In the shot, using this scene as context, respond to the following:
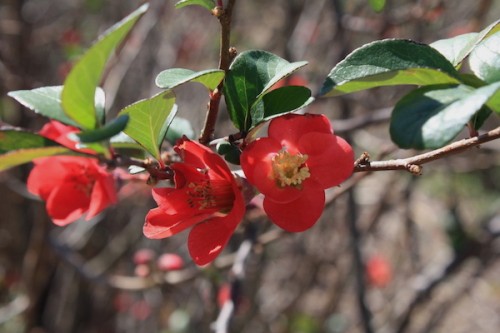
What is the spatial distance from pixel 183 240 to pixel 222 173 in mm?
2249

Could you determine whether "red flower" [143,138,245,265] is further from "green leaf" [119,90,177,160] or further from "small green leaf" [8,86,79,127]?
Answer: "small green leaf" [8,86,79,127]

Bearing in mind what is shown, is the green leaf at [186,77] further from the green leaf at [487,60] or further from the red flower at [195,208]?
the green leaf at [487,60]

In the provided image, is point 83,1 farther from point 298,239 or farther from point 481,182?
point 481,182

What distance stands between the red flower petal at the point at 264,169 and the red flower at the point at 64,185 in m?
0.31

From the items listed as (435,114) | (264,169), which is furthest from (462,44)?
(264,169)

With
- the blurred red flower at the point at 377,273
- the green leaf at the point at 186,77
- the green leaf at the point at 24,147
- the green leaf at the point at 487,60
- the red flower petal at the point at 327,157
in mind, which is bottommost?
the blurred red flower at the point at 377,273

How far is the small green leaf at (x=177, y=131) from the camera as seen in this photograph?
2.82 feet

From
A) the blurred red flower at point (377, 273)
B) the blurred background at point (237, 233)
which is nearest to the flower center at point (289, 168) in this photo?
the blurred background at point (237, 233)

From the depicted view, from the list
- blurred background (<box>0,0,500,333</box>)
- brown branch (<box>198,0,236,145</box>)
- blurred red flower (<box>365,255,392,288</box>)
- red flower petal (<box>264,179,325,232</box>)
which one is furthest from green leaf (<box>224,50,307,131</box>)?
blurred red flower (<box>365,255,392,288</box>)

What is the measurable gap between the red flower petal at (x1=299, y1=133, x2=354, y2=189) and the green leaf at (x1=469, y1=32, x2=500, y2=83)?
0.16 metres

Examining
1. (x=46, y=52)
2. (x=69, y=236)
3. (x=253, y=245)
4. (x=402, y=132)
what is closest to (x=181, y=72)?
(x=402, y=132)

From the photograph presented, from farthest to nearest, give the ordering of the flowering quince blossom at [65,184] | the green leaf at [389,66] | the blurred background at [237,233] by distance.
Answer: the blurred background at [237,233] → the flowering quince blossom at [65,184] → the green leaf at [389,66]

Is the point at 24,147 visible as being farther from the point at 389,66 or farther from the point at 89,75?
the point at 389,66

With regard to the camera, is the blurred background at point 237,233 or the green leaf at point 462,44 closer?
the green leaf at point 462,44
